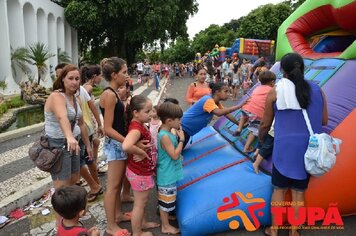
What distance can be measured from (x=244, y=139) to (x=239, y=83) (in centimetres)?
919

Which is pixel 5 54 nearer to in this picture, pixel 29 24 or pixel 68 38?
pixel 29 24

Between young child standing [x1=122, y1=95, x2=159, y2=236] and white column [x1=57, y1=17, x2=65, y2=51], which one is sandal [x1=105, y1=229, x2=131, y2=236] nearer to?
young child standing [x1=122, y1=95, x2=159, y2=236]

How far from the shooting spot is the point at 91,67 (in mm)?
4504

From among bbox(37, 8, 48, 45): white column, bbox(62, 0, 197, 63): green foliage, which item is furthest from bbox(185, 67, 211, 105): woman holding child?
bbox(62, 0, 197, 63): green foliage

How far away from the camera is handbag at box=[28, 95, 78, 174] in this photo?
9.98 feet

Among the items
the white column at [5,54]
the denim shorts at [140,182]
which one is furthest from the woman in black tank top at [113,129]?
the white column at [5,54]

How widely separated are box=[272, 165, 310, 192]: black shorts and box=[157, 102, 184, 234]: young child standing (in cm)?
90

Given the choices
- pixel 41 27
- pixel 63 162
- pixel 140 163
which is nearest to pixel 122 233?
pixel 140 163

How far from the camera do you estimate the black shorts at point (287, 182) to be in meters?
3.02

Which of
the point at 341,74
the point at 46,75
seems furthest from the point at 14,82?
the point at 341,74

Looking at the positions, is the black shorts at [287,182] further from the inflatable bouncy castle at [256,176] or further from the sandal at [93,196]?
the sandal at [93,196]

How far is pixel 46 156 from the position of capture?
10.0ft

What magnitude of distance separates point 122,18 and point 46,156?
23.5 metres

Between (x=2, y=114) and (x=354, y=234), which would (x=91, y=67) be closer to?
(x=354, y=234)
